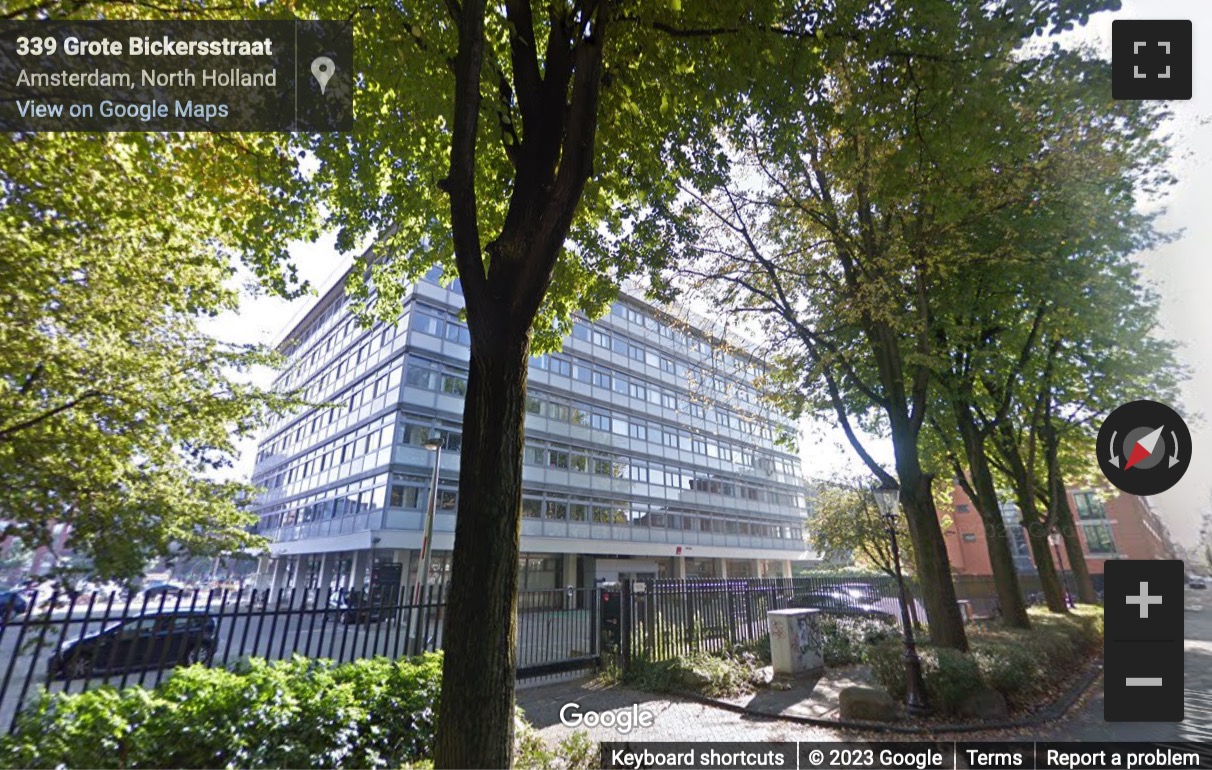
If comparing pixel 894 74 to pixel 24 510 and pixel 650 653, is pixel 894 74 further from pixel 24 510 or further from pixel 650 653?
pixel 24 510

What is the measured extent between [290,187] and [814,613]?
12683mm

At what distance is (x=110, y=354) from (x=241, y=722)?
6840 mm

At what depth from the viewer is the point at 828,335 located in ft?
42.8

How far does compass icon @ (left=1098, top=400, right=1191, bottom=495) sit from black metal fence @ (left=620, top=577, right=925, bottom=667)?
864 cm

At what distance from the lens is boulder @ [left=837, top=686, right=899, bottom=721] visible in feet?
24.5

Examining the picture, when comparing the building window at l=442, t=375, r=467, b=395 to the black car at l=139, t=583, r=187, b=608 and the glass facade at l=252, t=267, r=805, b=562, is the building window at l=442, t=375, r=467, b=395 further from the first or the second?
the black car at l=139, t=583, r=187, b=608

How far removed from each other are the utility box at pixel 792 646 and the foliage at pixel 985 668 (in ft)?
5.70

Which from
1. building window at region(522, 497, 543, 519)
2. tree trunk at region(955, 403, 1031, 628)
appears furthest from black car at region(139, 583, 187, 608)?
→ building window at region(522, 497, 543, 519)

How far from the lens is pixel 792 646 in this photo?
10.6 meters

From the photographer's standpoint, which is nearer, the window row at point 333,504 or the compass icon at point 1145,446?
the compass icon at point 1145,446

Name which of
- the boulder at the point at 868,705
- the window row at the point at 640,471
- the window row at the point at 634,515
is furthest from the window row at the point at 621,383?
the boulder at the point at 868,705

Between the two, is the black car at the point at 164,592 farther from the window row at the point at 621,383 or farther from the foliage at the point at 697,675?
the window row at the point at 621,383

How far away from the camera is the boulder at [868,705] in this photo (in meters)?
7.47

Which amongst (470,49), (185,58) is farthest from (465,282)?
(185,58)
